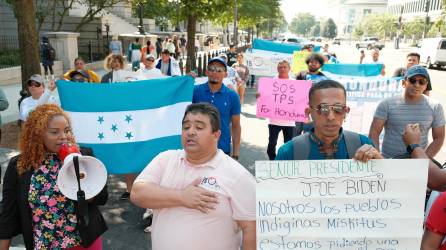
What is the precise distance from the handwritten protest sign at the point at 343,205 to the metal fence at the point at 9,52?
1684 centimetres

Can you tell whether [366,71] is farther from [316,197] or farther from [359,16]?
[359,16]

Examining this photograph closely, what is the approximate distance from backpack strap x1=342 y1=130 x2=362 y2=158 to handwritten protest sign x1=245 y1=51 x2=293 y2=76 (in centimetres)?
886

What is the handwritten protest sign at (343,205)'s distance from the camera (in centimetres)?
202

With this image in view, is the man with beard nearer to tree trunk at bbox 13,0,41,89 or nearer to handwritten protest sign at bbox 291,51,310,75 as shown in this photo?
handwritten protest sign at bbox 291,51,310,75

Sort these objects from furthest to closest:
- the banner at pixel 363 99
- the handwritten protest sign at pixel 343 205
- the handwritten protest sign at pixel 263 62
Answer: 1. the handwritten protest sign at pixel 263 62
2. the banner at pixel 363 99
3. the handwritten protest sign at pixel 343 205

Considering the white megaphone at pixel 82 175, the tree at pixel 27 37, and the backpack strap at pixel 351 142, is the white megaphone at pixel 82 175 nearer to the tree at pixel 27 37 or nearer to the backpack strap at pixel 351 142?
the backpack strap at pixel 351 142

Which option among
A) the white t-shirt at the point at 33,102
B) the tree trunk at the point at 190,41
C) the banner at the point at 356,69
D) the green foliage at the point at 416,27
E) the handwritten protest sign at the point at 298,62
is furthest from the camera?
the green foliage at the point at 416,27

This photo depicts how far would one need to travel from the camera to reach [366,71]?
7496 millimetres

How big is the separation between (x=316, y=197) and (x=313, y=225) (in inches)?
5.7

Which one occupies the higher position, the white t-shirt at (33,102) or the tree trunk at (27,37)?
the tree trunk at (27,37)

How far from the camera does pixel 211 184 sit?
207 cm

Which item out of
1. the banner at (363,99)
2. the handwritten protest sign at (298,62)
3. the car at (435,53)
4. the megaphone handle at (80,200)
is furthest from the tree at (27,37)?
the car at (435,53)

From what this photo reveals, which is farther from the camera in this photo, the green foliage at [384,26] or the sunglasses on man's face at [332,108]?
the green foliage at [384,26]

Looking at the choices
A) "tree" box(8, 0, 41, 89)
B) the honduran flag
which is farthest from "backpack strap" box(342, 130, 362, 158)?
"tree" box(8, 0, 41, 89)
